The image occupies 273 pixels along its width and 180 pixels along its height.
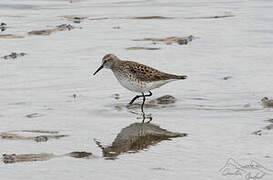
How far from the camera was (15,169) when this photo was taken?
9.68m

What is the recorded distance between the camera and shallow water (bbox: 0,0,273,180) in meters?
9.98

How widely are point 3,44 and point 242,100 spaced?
7090mm

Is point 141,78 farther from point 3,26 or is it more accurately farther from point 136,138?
point 3,26

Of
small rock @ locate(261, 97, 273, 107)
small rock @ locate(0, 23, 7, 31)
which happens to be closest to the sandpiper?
small rock @ locate(261, 97, 273, 107)

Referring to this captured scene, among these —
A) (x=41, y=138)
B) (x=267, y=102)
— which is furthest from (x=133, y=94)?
(x=41, y=138)

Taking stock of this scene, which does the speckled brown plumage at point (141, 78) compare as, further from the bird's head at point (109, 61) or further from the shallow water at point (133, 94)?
the bird's head at point (109, 61)

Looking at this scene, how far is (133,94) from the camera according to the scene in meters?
14.7

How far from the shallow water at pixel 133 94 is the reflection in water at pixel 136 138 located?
12 centimetres

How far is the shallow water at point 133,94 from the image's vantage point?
9.98 meters

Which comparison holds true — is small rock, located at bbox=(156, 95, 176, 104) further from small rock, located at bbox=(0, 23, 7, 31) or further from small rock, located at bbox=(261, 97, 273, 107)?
small rock, located at bbox=(0, 23, 7, 31)

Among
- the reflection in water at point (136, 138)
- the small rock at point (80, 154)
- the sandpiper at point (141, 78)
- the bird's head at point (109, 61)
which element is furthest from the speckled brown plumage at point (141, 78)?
the small rock at point (80, 154)

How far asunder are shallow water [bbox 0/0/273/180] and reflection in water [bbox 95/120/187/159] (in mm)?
125

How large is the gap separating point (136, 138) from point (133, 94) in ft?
11.4

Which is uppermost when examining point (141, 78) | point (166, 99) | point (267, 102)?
point (141, 78)
